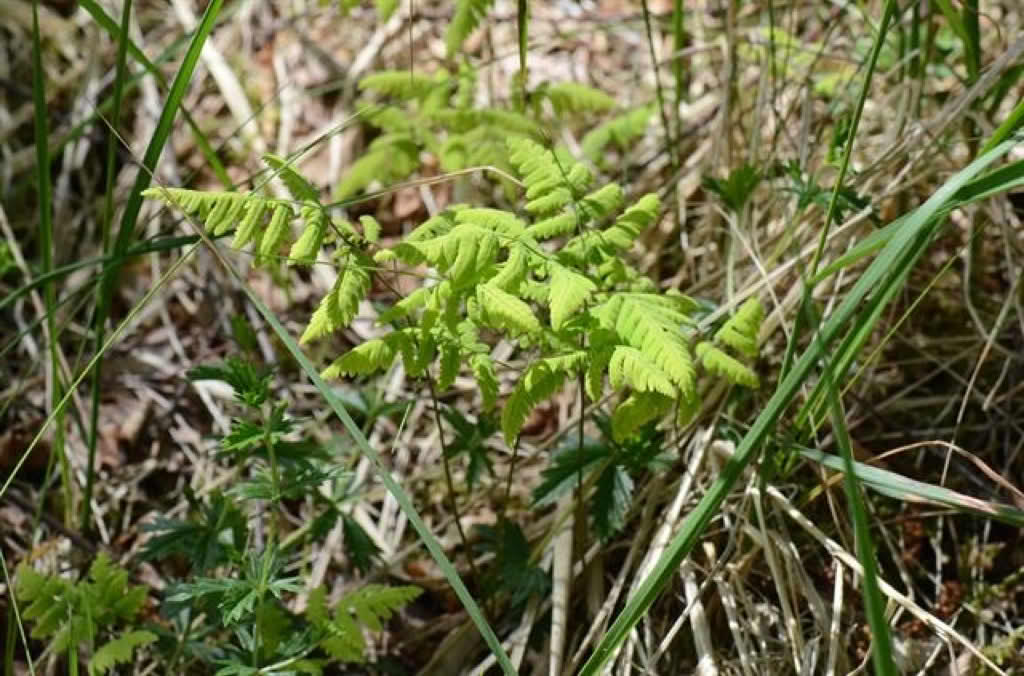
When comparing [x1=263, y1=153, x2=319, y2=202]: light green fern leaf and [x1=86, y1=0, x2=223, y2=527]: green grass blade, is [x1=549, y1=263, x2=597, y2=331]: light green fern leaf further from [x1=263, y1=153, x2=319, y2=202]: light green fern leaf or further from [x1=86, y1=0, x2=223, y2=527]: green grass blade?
[x1=86, y1=0, x2=223, y2=527]: green grass blade

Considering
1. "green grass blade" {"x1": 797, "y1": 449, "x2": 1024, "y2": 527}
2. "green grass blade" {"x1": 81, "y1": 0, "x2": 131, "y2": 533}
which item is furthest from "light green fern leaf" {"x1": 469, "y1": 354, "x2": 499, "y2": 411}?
"green grass blade" {"x1": 81, "y1": 0, "x2": 131, "y2": 533}

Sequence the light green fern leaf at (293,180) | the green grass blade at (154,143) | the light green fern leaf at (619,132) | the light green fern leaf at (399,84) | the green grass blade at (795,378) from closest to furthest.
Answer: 1. the green grass blade at (795,378)
2. the light green fern leaf at (293,180)
3. the green grass blade at (154,143)
4. the light green fern leaf at (399,84)
5. the light green fern leaf at (619,132)

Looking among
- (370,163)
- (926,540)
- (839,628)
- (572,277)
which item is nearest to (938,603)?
(926,540)

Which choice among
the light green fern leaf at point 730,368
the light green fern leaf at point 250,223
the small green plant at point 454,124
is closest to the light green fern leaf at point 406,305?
the light green fern leaf at point 250,223

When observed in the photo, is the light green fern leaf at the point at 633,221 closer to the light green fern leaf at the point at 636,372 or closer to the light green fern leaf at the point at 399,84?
the light green fern leaf at the point at 636,372

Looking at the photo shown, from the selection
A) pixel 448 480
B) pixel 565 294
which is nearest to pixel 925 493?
pixel 565 294
